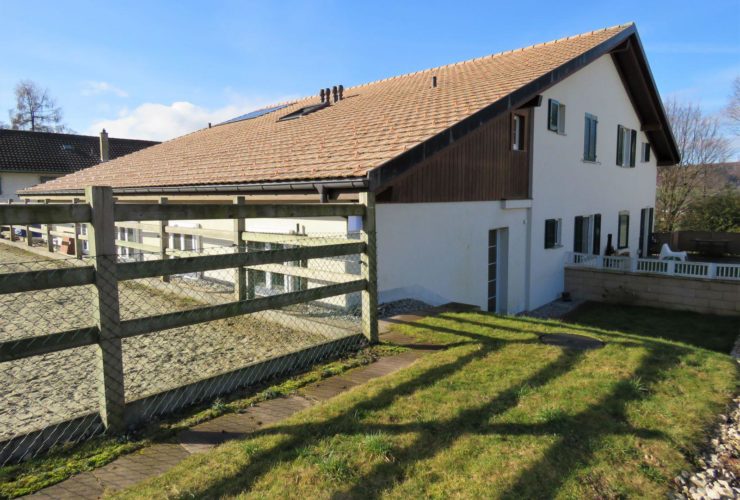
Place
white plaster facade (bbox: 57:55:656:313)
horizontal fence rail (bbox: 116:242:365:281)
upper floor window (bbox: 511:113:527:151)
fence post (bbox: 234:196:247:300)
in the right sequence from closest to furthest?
1. horizontal fence rail (bbox: 116:242:365:281)
2. fence post (bbox: 234:196:247:300)
3. white plaster facade (bbox: 57:55:656:313)
4. upper floor window (bbox: 511:113:527:151)

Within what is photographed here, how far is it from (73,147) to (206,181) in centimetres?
3118

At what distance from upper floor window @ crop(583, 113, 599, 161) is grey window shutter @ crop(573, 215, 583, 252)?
192cm

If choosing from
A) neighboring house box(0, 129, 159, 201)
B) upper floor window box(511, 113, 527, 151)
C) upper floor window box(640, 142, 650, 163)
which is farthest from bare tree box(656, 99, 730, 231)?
neighboring house box(0, 129, 159, 201)

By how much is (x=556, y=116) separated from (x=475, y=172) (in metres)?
4.71

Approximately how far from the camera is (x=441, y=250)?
8.95 m

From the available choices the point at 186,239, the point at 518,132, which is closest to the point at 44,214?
the point at 186,239

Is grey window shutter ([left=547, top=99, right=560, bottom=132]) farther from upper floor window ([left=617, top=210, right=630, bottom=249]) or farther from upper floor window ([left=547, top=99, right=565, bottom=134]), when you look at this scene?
upper floor window ([left=617, top=210, right=630, bottom=249])

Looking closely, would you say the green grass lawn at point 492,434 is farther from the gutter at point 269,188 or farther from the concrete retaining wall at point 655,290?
the concrete retaining wall at point 655,290

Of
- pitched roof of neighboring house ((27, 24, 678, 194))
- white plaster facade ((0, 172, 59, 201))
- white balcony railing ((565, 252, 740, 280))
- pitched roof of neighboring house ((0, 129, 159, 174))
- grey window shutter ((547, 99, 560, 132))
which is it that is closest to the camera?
pitched roof of neighboring house ((27, 24, 678, 194))

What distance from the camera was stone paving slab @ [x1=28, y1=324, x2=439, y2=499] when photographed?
2783mm

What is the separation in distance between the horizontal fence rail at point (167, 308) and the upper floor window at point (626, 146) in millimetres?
13676

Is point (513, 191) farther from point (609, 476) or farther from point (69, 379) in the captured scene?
point (69, 379)

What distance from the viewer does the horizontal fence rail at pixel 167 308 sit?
323 centimetres

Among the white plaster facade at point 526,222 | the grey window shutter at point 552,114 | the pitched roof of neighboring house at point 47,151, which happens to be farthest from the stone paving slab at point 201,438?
the pitched roof of neighboring house at point 47,151
